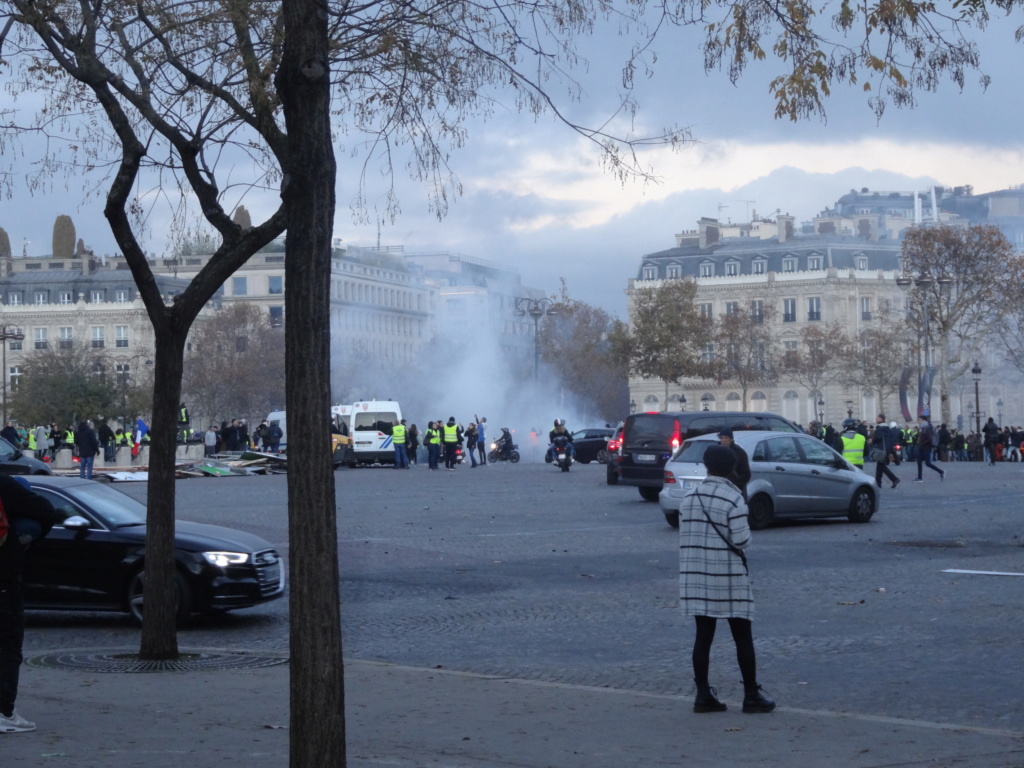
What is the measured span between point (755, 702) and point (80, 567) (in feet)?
23.0

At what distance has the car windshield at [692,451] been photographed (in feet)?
74.9

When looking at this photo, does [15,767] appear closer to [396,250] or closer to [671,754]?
[671,754]

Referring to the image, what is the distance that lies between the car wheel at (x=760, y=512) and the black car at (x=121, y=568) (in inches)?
417

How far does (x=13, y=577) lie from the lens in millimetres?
8148

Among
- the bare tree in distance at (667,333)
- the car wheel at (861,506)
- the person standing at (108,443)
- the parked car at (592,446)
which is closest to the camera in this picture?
the car wheel at (861,506)

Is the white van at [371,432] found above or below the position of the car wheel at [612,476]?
above

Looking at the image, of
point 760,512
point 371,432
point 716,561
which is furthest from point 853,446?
point 371,432

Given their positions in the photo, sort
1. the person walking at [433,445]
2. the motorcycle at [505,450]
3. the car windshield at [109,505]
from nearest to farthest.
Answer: the car windshield at [109,505] < the person walking at [433,445] < the motorcycle at [505,450]

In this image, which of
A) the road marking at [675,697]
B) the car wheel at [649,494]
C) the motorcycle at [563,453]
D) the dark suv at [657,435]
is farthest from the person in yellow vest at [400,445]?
the road marking at [675,697]

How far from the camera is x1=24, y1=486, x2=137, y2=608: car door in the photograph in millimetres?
13352

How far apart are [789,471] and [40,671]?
1467 centimetres

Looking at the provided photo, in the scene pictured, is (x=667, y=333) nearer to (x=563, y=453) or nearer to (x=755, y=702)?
(x=563, y=453)

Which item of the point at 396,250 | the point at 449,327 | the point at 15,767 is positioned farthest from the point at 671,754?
the point at 396,250

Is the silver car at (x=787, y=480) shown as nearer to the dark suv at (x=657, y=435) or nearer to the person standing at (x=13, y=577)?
the dark suv at (x=657, y=435)
